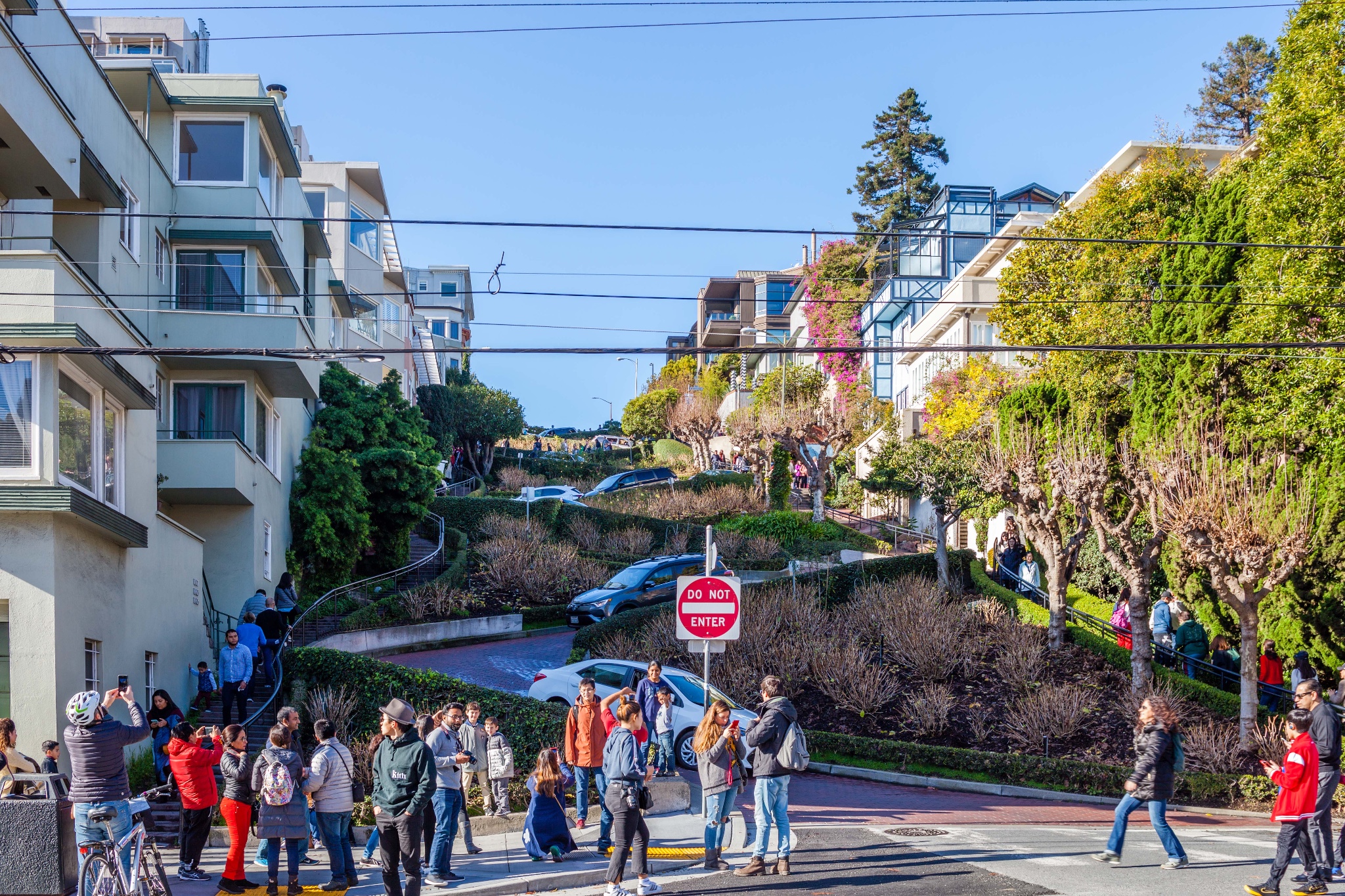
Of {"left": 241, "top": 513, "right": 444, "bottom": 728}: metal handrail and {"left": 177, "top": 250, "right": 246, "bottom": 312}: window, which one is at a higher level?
{"left": 177, "top": 250, "right": 246, "bottom": 312}: window

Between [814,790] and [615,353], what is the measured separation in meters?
7.40

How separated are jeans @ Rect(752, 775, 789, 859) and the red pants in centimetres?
465

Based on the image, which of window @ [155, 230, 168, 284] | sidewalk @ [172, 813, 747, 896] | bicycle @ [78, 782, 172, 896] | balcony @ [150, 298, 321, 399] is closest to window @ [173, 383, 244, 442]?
balcony @ [150, 298, 321, 399]

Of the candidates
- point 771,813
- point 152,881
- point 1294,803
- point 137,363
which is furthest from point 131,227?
point 1294,803

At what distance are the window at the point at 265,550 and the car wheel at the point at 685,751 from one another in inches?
491

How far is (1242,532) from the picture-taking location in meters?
20.7

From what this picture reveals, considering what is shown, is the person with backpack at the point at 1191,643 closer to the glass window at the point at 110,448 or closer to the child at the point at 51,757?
the glass window at the point at 110,448

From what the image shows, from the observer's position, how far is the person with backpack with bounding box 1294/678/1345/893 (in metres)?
10.9

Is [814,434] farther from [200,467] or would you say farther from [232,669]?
[232,669]

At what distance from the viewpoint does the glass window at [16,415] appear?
14.4 m

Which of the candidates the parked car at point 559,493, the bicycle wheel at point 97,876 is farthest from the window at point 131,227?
the parked car at point 559,493

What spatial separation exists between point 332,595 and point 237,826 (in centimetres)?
1738

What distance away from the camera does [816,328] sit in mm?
67875

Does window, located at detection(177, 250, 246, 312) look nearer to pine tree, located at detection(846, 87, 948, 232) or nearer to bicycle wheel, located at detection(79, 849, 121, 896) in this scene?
bicycle wheel, located at detection(79, 849, 121, 896)
